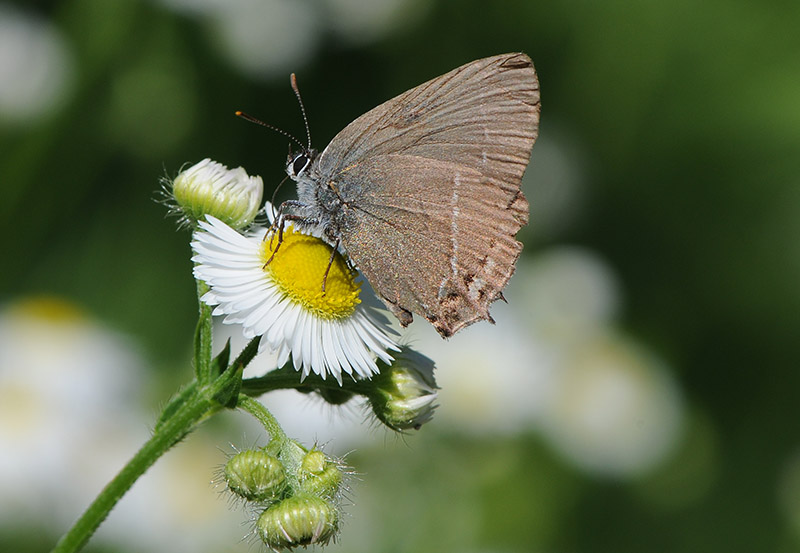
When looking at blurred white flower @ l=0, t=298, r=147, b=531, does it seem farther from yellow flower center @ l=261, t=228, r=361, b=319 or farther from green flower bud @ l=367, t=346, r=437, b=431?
green flower bud @ l=367, t=346, r=437, b=431

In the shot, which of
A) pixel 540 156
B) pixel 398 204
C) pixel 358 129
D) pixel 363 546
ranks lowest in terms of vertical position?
pixel 540 156

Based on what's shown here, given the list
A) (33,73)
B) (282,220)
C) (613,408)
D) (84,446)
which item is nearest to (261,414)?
(282,220)

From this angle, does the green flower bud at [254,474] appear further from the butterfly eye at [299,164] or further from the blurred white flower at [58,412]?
the blurred white flower at [58,412]

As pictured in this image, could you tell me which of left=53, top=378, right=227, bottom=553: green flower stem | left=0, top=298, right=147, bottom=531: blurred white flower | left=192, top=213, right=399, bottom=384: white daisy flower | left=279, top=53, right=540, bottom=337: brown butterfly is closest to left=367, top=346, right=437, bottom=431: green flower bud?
left=192, top=213, right=399, bottom=384: white daisy flower

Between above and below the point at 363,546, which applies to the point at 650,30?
above

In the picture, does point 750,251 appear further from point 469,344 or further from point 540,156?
point 469,344

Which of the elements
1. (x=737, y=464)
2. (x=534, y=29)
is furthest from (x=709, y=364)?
(x=534, y=29)
